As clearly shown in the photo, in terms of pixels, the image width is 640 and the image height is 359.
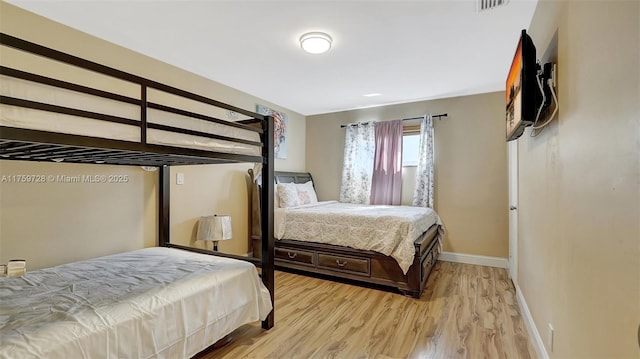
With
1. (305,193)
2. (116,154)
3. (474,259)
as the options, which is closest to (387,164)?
(305,193)

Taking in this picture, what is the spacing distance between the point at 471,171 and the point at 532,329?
240 centimetres

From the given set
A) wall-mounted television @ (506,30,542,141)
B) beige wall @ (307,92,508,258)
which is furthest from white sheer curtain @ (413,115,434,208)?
wall-mounted television @ (506,30,542,141)

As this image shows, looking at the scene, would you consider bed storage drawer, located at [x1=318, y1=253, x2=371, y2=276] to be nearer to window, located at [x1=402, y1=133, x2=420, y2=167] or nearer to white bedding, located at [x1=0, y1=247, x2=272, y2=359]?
white bedding, located at [x1=0, y1=247, x2=272, y2=359]

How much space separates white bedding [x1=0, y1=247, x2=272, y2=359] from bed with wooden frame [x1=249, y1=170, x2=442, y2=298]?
1204mm

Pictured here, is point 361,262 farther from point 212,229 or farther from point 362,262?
point 212,229

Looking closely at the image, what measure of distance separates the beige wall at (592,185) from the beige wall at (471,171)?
7.29 feet

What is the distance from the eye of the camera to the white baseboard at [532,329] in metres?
1.78

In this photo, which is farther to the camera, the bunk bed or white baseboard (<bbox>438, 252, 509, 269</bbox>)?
white baseboard (<bbox>438, 252, 509, 269</bbox>)

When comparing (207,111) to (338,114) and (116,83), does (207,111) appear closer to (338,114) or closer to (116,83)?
(116,83)

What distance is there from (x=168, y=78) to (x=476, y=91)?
3.85m

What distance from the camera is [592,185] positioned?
3.57ft

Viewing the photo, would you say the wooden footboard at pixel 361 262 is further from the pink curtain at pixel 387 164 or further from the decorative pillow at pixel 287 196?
the pink curtain at pixel 387 164

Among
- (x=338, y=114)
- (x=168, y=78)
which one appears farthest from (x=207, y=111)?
(x=338, y=114)

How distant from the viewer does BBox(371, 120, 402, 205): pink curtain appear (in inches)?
173
